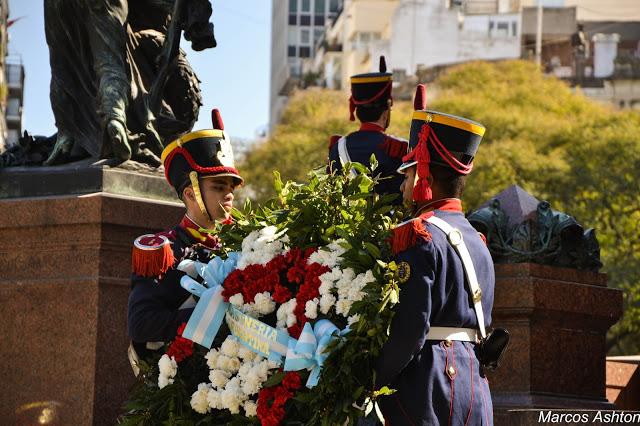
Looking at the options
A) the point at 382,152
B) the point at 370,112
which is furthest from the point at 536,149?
the point at 382,152

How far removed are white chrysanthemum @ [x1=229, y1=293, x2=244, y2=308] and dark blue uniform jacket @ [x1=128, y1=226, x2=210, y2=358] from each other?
328mm

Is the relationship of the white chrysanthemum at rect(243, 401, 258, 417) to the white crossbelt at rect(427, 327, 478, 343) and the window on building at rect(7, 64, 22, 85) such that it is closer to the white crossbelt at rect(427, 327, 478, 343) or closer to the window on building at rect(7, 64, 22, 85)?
the white crossbelt at rect(427, 327, 478, 343)

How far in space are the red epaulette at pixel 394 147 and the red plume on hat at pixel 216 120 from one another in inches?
57.9

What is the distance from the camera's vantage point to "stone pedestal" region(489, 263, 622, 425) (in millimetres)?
9875

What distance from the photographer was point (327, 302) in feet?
22.2

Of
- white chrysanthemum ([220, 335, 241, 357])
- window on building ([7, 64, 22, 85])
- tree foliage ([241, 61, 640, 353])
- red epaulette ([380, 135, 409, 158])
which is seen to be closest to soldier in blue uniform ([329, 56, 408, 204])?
red epaulette ([380, 135, 409, 158])

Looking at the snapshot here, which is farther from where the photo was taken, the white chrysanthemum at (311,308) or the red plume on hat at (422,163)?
the red plume on hat at (422,163)

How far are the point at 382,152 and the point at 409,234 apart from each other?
265cm

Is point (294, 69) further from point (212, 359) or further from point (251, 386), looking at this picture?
point (251, 386)

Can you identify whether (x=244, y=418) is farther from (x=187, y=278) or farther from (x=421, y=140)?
(x=421, y=140)

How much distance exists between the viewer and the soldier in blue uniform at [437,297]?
21.7 feet

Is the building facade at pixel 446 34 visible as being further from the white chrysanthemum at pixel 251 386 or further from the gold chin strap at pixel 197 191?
the white chrysanthemum at pixel 251 386

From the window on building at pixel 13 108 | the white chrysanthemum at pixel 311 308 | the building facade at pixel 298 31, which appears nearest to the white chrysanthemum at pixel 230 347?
the white chrysanthemum at pixel 311 308

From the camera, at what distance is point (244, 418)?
22.7ft
